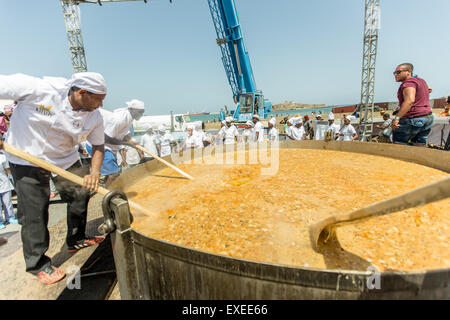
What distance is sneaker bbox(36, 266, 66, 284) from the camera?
197 centimetres

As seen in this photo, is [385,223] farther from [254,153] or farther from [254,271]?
[254,153]

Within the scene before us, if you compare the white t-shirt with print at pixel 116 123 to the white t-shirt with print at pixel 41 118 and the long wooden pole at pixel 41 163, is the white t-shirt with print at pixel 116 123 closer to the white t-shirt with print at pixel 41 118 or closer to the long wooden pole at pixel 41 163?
the white t-shirt with print at pixel 41 118

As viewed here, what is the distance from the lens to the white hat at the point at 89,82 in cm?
185

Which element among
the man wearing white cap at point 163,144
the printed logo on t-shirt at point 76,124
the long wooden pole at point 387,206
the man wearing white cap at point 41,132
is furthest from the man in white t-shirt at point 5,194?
the long wooden pole at point 387,206

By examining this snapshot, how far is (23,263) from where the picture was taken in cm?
231

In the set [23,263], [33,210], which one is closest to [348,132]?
[33,210]

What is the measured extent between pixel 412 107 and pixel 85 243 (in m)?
4.87

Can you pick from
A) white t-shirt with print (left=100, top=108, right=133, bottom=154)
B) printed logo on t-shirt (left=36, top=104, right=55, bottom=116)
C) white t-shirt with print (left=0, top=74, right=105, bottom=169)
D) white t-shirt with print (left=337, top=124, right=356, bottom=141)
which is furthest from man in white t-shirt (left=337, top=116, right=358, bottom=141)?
printed logo on t-shirt (left=36, top=104, right=55, bottom=116)

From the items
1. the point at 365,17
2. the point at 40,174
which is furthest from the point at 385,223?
the point at 365,17

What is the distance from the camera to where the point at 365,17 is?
34.3ft

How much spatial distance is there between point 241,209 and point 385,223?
98 centimetres

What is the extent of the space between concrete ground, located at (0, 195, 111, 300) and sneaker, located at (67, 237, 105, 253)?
52mm
